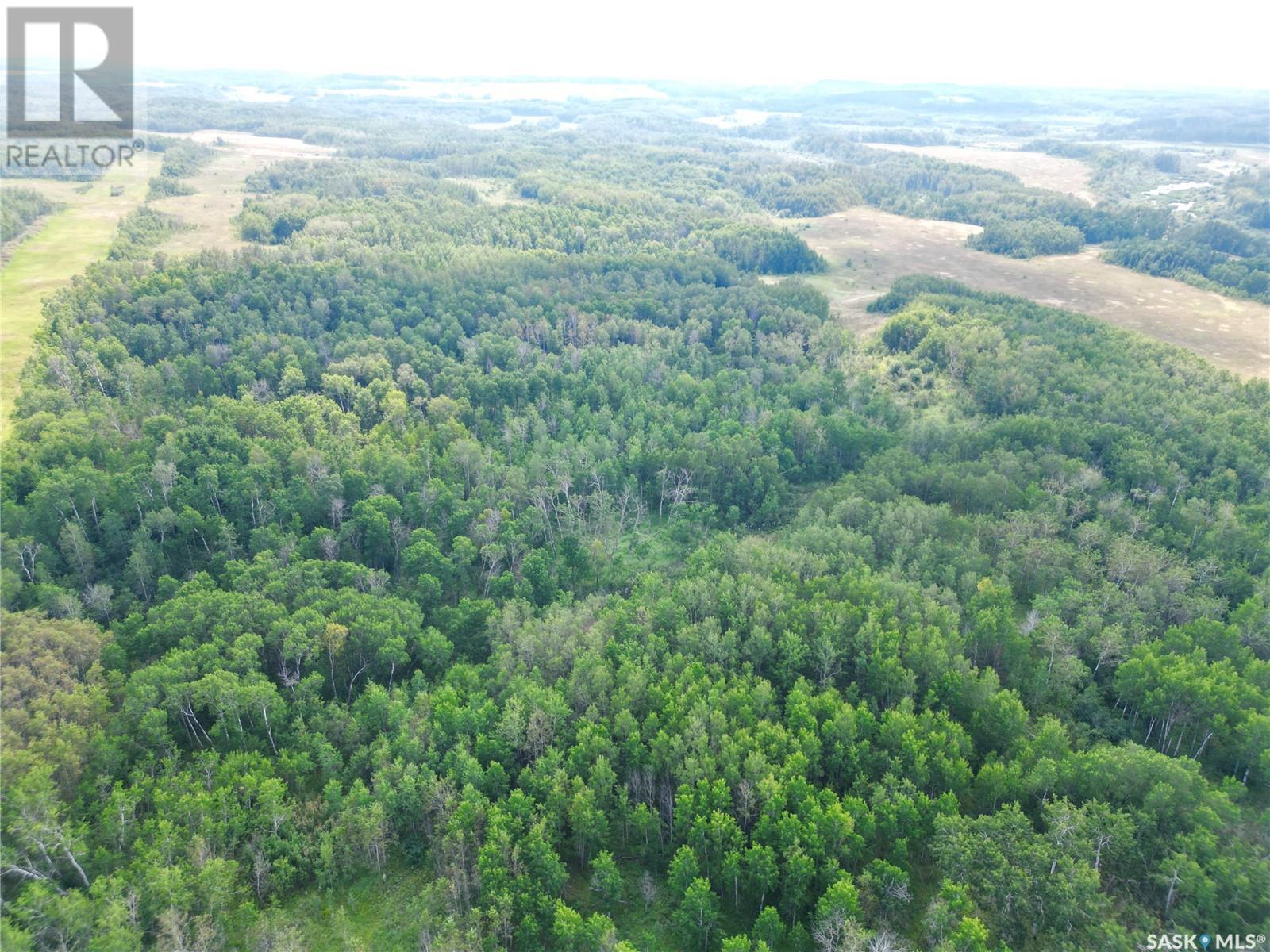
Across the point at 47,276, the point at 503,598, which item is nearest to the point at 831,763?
the point at 503,598

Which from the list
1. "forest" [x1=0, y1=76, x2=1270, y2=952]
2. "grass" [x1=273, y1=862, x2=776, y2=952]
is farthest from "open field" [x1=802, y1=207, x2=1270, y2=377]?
"grass" [x1=273, y1=862, x2=776, y2=952]

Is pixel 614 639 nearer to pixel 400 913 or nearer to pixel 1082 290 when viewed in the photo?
pixel 400 913

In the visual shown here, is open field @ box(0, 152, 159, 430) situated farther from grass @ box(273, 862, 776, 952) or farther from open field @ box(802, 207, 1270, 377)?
open field @ box(802, 207, 1270, 377)

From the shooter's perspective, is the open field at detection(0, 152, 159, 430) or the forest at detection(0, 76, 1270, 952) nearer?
the forest at detection(0, 76, 1270, 952)

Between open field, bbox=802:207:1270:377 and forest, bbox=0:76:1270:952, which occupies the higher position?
open field, bbox=802:207:1270:377

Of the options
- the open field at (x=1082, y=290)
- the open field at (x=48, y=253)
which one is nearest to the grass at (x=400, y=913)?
the open field at (x=48, y=253)

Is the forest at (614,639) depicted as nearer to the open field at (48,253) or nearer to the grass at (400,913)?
the grass at (400,913)

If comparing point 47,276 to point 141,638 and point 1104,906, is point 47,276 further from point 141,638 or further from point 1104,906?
point 1104,906
